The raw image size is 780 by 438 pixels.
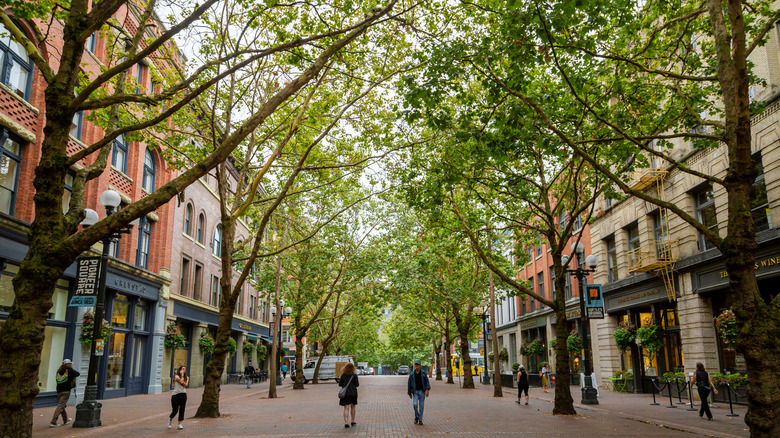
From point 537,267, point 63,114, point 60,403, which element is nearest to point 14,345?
point 63,114

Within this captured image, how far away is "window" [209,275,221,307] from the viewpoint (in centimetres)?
3855

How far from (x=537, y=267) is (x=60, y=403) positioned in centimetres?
3460

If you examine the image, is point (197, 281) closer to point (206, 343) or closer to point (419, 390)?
point (206, 343)

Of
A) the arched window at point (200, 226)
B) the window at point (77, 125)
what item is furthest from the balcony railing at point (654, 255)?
the arched window at point (200, 226)

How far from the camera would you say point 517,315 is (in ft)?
156

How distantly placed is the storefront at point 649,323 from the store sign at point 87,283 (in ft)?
69.1

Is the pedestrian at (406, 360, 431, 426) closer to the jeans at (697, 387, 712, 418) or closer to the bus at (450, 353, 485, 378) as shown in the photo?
the jeans at (697, 387, 712, 418)

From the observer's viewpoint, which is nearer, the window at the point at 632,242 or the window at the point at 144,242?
the window at the point at 632,242

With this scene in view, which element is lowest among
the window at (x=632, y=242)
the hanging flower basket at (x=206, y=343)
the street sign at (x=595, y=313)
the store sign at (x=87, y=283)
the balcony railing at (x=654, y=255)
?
the hanging flower basket at (x=206, y=343)

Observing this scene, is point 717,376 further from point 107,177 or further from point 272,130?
point 107,177

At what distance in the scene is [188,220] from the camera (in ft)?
111

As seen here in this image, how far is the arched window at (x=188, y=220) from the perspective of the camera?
108ft

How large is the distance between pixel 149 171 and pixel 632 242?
2403 centimetres

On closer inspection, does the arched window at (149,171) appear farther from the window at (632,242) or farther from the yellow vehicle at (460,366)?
the yellow vehicle at (460,366)
